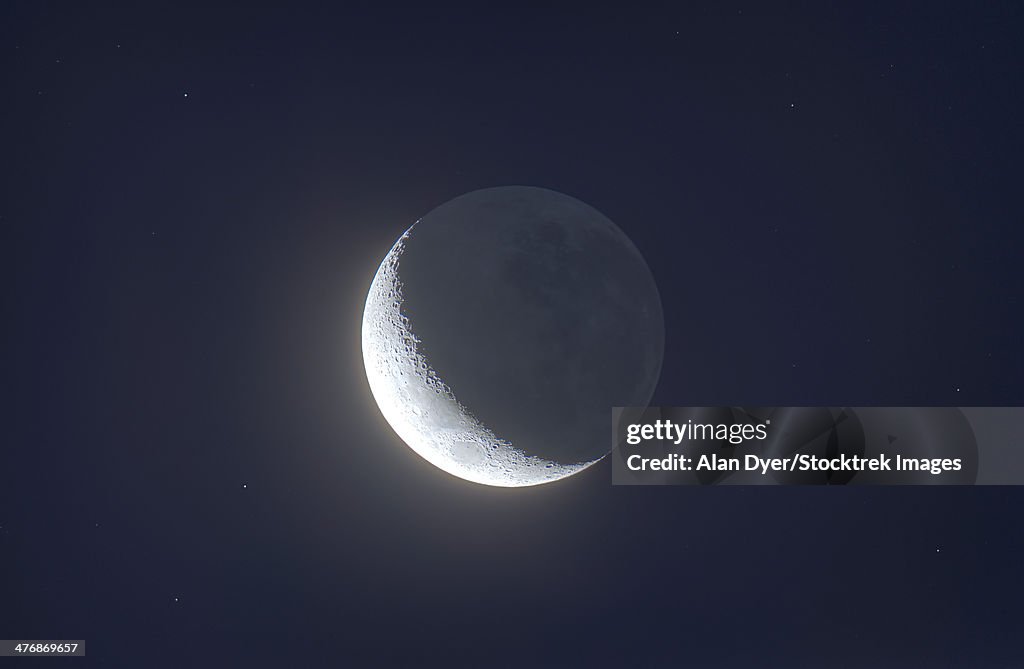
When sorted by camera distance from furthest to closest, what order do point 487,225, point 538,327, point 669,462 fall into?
point 669,462
point 487,225
point 538,327

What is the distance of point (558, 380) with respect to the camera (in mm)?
3213

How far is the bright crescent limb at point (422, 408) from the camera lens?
3.38 meters

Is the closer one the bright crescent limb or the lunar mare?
the lunar mare

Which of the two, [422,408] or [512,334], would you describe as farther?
[422,408]

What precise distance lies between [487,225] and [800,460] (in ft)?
7.73

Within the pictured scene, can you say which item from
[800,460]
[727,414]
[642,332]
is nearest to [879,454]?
[800,460]

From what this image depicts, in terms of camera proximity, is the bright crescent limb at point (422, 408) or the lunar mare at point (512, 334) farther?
the bright crescent limb at point (422, 408)

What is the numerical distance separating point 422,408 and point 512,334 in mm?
641

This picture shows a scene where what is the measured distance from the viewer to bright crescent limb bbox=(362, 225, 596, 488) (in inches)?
133

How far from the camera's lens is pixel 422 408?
11.4 ft

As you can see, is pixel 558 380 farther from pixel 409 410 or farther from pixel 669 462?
pixel 669 462

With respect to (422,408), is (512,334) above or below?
above

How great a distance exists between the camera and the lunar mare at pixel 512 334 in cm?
320

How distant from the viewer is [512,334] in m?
3.16
